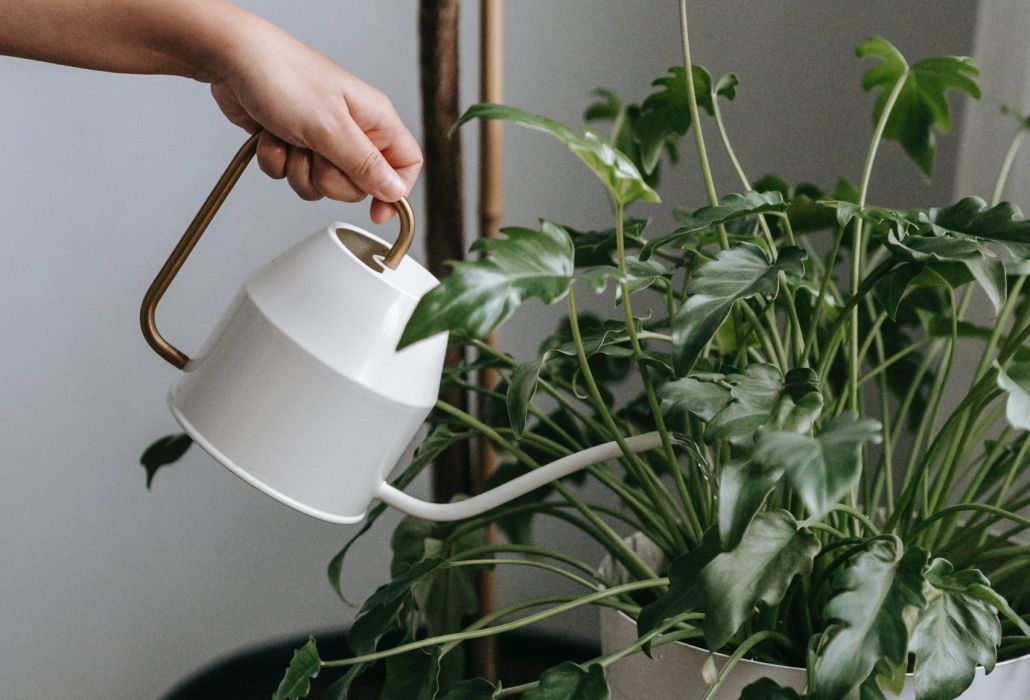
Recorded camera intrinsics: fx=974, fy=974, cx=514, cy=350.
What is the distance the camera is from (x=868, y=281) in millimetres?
587

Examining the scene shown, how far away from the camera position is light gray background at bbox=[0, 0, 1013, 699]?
4.07 feet

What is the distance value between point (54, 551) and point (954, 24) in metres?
1.35

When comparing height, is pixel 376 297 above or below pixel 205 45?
below

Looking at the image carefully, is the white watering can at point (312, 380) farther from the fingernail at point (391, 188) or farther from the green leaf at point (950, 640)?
the green leaf at point (950, 640)

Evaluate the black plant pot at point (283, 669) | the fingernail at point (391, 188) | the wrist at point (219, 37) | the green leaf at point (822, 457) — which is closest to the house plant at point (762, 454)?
the green leaf at point (822, 457)

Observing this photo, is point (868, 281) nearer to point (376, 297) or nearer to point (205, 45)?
point (376, 297)

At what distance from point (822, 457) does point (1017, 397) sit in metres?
0.15

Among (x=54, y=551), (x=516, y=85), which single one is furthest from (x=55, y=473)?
(x=516, y=85)

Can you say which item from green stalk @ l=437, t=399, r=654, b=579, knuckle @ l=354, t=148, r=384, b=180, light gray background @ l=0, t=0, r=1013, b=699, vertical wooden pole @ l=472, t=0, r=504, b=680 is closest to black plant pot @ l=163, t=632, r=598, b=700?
light gray background @ l=0, t=0, r=1013, b=699

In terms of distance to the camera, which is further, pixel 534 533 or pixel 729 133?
pixel 534 533

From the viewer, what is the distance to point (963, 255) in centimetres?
52

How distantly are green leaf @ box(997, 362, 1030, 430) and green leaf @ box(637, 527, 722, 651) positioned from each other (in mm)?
168

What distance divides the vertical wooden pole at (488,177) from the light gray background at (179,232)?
0.38 m

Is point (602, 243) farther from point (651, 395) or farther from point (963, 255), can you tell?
point (963, 255)
